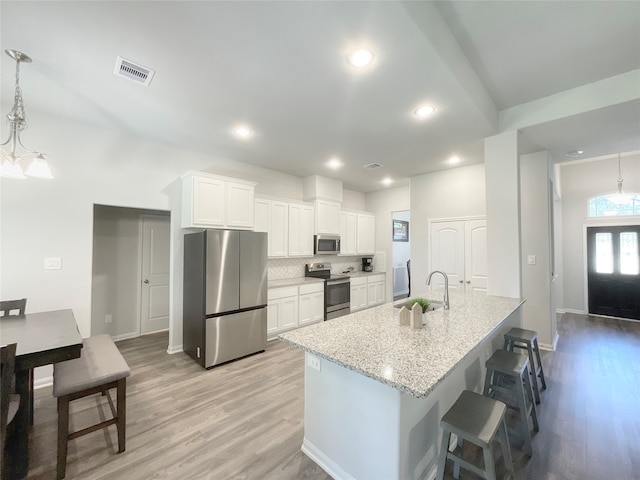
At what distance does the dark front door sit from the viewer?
522cm

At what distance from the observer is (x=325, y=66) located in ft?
6.72

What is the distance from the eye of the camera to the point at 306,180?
212 inches

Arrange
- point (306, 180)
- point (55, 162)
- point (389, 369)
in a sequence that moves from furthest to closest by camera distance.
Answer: point (306, 180) < point (55, 162) < point (389, 369)

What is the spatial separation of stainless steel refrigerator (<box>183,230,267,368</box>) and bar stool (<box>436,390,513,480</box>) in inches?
105

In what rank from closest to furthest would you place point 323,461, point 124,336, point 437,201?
1. point 323,461
2. point 124,336
3. point 437,201


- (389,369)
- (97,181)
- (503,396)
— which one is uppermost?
(97,181)

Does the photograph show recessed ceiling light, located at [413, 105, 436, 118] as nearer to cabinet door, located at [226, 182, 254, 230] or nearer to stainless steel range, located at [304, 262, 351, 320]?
cabinet door, located at [226, 182, 254, 230]

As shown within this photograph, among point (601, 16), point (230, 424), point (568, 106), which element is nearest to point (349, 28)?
point (601, 16)

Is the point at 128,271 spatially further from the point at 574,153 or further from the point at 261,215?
the point at 574,153

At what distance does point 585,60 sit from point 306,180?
4039mm

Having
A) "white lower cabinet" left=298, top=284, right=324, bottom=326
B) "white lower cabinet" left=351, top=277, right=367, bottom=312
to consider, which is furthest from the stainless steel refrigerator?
"white lower cabinet" left=351, top=277, right=367, bottom=312

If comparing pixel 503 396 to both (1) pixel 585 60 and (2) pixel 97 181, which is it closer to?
(1) pixel 585 60

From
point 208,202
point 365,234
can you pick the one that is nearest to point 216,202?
point 208,202

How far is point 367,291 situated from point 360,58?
15.6 ft
